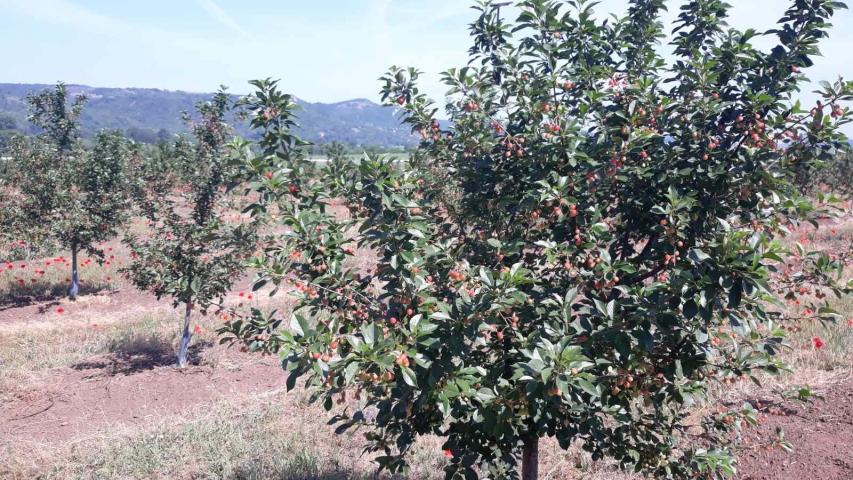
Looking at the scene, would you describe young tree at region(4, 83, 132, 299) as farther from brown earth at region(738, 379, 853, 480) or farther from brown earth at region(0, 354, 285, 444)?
brown earth at region(738, 379, 853, 480)

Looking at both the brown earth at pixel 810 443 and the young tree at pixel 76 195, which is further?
the young tree at pixel 76 195

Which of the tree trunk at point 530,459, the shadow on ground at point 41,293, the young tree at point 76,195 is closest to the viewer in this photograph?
the tree trunk at point 530,459

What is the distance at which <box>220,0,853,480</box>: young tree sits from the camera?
234 cm

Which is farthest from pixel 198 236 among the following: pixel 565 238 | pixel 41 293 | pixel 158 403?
pixel 41 293

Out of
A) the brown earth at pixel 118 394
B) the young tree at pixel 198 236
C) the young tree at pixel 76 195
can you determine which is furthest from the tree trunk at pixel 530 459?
the young tree at pixel 76 195

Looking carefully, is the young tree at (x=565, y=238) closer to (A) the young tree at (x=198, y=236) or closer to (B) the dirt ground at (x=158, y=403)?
(B) the dirt ground at (x=158, y=403)

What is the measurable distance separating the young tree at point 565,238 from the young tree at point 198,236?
565 cm

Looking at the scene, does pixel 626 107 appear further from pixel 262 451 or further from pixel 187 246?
pixel 187 246

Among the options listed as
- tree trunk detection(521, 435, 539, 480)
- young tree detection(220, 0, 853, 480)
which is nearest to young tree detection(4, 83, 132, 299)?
young tree detection(220, 0, 853, 480)

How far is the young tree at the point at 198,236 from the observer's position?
842cm

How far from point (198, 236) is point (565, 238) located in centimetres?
660

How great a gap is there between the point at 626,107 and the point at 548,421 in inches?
66.4

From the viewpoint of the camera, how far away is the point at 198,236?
8.33 metres

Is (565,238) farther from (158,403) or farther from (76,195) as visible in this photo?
(76,195)
